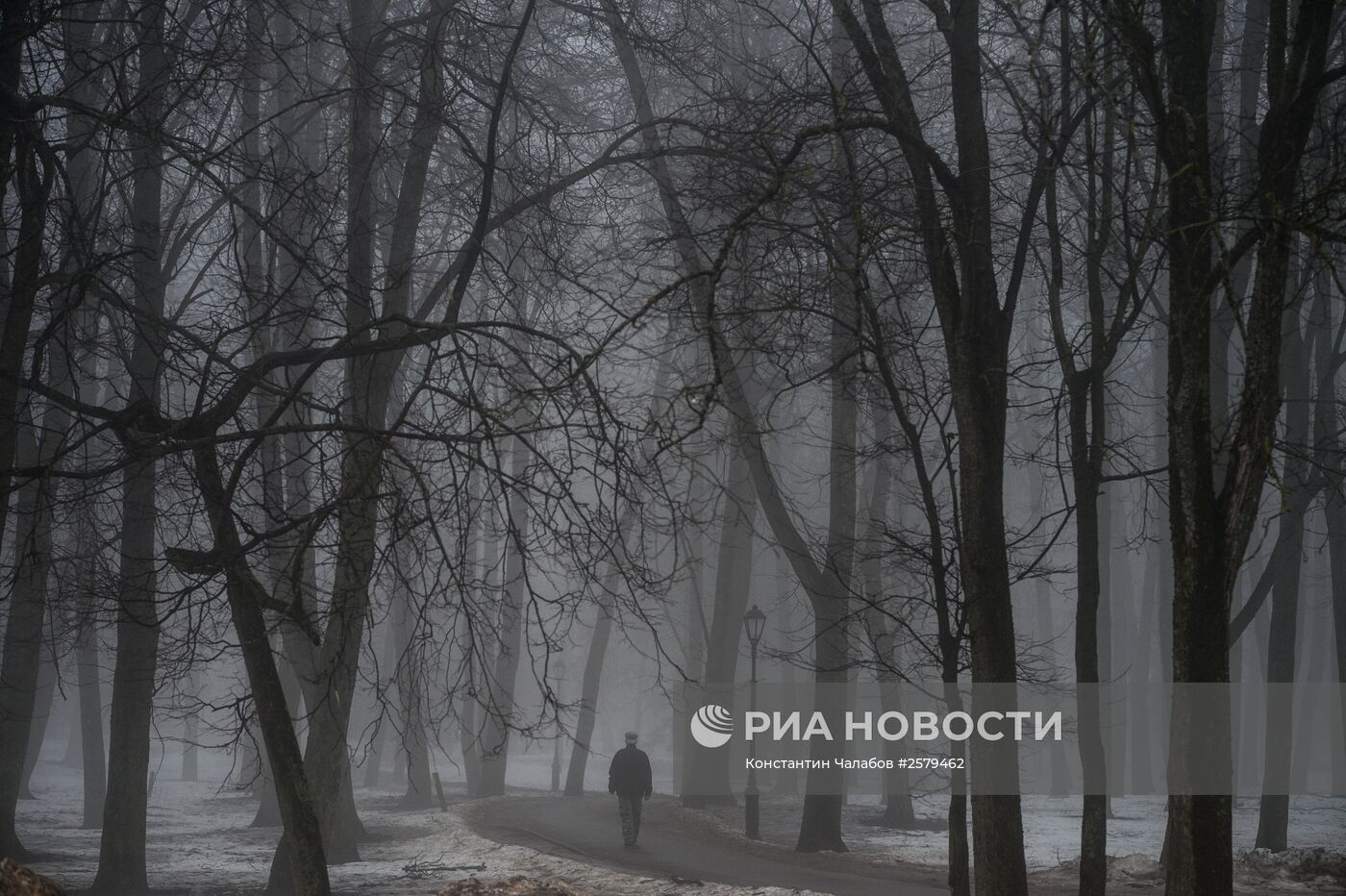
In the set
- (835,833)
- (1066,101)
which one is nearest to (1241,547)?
(1066,101)

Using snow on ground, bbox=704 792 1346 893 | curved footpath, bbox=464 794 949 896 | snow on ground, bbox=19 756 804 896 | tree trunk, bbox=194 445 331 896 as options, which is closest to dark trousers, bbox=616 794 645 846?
curved footpath, bbox=464 794 949 896

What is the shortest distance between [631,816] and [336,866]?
15.1ft

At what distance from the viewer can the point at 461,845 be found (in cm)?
1617

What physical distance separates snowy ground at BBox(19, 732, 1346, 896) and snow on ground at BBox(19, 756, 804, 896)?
2cm

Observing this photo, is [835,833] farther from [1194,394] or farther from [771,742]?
[1194,394]

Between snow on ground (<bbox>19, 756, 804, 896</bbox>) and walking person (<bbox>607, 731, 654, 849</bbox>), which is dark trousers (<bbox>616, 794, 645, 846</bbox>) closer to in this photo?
walking person (<bbox>607, 731, 654, 849</bbox>)

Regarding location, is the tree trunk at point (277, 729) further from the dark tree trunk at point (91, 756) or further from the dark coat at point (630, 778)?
the dark tree trunk at point (91, 756)

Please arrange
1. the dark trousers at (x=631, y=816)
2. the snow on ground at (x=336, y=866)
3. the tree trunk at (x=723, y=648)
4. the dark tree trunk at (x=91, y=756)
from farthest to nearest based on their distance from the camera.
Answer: the tree trunk at (x=723, y=648) → the dark tree trunk at (x=91, y=756) → the dark trousers at (x=631, y=816) → the snow on ground at (x=336, y=866)

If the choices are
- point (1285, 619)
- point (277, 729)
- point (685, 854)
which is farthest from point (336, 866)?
point (1285, 619)

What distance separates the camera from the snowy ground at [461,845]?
12922 millimetres

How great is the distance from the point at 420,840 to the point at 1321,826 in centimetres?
1481

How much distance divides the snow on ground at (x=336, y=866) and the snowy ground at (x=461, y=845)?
0.02 m

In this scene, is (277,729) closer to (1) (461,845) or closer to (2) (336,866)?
(2) (336,866)

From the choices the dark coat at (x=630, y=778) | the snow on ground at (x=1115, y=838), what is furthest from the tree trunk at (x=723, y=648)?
the dark coat at (x=630, y=778)
